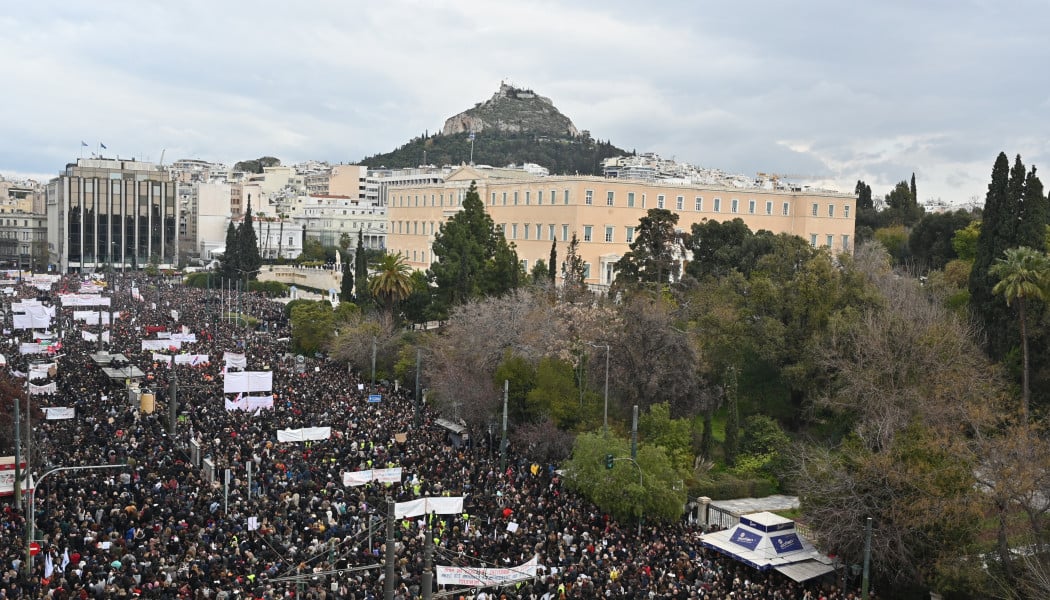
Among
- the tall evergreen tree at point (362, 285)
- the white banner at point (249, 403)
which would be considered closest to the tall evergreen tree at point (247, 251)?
the tall evergreen tree at point (362, 285)

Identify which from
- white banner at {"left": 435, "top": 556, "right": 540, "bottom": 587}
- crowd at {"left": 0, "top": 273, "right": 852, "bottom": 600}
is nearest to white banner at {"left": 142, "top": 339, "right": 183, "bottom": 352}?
crowd at {"left": 0, "top": 273, "right": 852, "bottom": 600}

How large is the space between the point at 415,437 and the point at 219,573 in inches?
563

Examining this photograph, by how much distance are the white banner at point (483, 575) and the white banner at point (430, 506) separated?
→ 4.03 metres

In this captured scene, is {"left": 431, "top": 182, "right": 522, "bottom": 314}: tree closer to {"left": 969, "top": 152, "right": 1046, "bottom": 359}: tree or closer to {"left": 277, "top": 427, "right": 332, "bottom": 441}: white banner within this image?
{"left": 277, "top": 427, "right": 332, "bottom": 441}: white banner

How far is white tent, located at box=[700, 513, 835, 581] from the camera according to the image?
24484 mm

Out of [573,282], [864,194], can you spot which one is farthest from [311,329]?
[864,194]

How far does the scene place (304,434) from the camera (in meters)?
31.9

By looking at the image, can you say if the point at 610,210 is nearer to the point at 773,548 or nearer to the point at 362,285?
A: the point at 362,285

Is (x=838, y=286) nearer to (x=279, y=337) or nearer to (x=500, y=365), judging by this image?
(x=500, y=365)

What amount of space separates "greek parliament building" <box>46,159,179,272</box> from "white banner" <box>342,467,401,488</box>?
123 m

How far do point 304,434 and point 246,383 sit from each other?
5996mm

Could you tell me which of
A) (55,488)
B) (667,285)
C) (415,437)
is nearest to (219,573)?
(55,488)

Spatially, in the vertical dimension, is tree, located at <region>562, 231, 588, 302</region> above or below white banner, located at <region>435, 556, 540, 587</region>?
above

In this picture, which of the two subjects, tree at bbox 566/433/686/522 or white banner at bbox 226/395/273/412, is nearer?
tree at bbox 566/433/686/522
